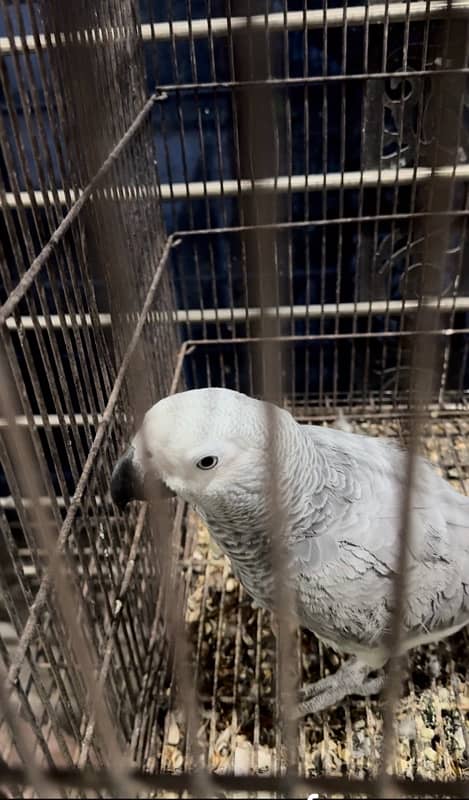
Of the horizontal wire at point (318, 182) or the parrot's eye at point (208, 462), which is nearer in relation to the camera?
the parrot's eye at point (208, 462)

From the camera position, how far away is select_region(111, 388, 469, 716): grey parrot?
3.14 feet

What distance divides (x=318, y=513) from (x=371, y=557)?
130 millimetres

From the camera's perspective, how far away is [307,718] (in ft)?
4.42

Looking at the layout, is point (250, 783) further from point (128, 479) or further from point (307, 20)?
point (307, 20)

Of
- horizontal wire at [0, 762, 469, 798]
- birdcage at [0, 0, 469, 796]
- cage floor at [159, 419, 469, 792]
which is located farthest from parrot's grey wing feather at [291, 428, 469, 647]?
horizontal wire at [0, 762, 469, 798]

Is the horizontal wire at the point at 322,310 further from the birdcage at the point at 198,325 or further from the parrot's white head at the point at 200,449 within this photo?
the parrot's white head at the point at 200,449

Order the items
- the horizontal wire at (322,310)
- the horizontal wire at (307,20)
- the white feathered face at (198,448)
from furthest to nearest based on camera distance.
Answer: the horizontal wire at (322,310), the horizontal wire at (307,20), the white feathered face at (198,448)

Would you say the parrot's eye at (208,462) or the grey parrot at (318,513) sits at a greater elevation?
the parrot's eye at (208,462)

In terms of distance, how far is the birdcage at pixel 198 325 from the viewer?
80cm

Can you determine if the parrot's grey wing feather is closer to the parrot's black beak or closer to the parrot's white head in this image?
the parrot's white head

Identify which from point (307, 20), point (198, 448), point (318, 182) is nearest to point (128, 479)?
point (198, 448)

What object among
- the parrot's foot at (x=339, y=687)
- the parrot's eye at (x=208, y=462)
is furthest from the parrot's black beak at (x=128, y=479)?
the parrot's foot at (x=339, y=687)

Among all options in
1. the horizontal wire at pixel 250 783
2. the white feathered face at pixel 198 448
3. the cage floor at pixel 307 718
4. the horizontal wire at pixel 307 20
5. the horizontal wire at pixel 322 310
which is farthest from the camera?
the horizontal wire at pixel 322 310

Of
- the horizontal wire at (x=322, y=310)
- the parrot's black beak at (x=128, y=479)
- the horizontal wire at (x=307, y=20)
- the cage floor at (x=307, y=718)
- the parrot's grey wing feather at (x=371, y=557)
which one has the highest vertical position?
the horizontal wire at (x=307, y=20)
